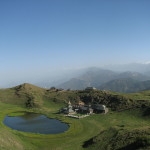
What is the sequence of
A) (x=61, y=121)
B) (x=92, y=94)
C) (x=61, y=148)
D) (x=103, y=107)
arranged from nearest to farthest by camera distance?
1. (x=61, y=148)
2. (x=61, y=121)
3. (x=103, y=107)
4. (x=92, y=94)

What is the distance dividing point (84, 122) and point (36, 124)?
22519mm

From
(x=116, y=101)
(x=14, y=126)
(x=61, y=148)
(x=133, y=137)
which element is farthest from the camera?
(x=116, y=101)

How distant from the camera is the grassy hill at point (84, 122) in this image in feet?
238

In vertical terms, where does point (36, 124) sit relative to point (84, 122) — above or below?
above

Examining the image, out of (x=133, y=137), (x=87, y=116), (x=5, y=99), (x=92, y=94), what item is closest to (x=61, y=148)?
(x=133, y=137)

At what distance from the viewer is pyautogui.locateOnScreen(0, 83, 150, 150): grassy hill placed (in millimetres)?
72569

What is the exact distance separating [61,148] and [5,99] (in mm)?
116447

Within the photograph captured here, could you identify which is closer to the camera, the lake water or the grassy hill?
the grassy hill

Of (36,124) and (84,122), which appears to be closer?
(84,122)

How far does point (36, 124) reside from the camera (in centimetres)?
11981

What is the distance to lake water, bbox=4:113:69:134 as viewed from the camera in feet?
351

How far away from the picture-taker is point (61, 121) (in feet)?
411

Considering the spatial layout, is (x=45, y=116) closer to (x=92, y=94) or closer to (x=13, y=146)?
(x=92, y=94)

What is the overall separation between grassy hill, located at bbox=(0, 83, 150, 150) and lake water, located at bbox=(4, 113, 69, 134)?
449 centimetres
